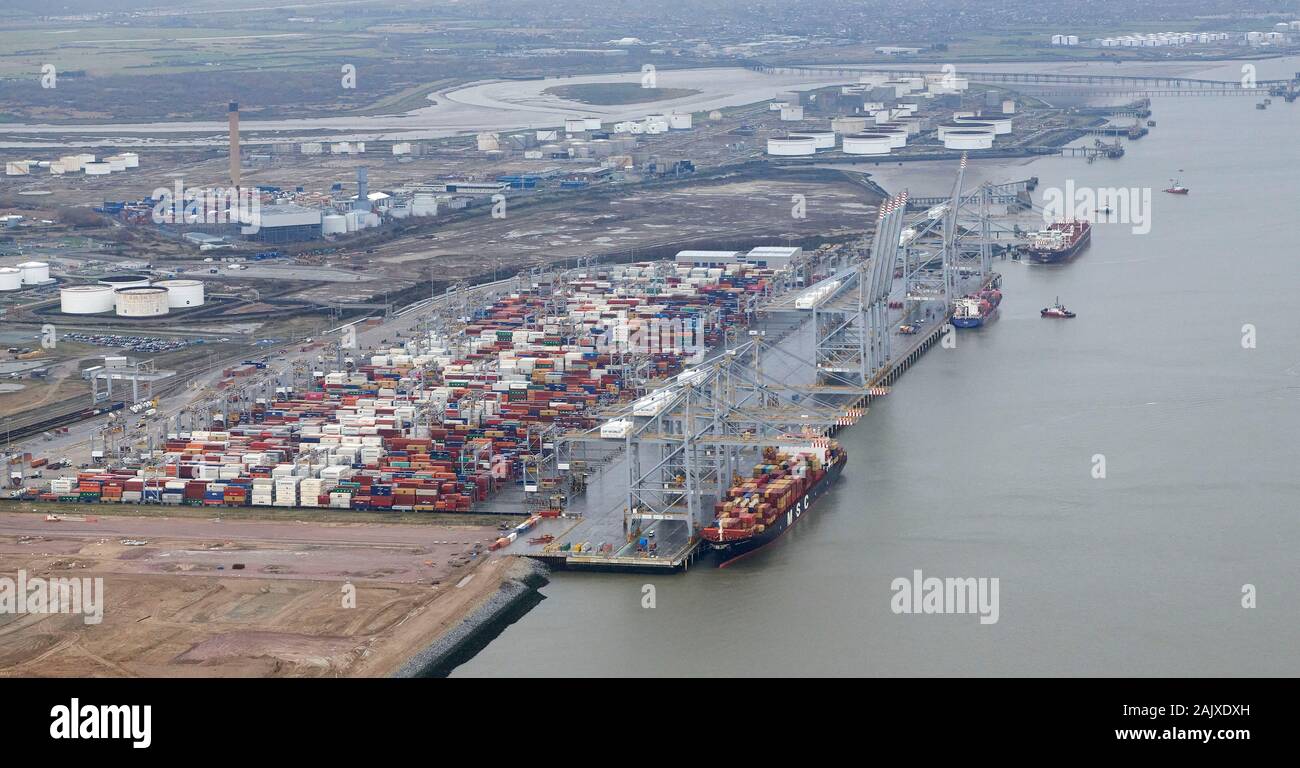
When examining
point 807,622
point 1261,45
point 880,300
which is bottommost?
point 807,622

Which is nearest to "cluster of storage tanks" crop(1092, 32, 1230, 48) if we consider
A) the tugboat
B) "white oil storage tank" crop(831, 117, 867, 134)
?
"white oil storage tank" crop(831, 117, 867, 134)

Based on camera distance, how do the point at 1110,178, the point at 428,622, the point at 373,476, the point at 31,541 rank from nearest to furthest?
the point at 428,622
the point at 31,541
the point at 373,476
the point at 1110,178

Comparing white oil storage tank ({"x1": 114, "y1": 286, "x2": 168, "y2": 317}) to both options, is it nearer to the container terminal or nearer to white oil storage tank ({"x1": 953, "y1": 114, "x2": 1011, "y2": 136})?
the container terminal

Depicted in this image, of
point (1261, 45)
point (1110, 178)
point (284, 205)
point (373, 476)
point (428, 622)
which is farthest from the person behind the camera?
point (1261, 45)

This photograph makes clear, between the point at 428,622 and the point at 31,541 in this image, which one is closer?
the point at 428,622

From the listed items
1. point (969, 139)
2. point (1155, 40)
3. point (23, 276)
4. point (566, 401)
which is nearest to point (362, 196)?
point (23, 276)

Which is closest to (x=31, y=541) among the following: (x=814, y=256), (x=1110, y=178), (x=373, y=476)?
(x=373, y=476)

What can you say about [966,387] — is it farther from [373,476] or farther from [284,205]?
[284,205]

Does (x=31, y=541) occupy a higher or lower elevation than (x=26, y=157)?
lower
